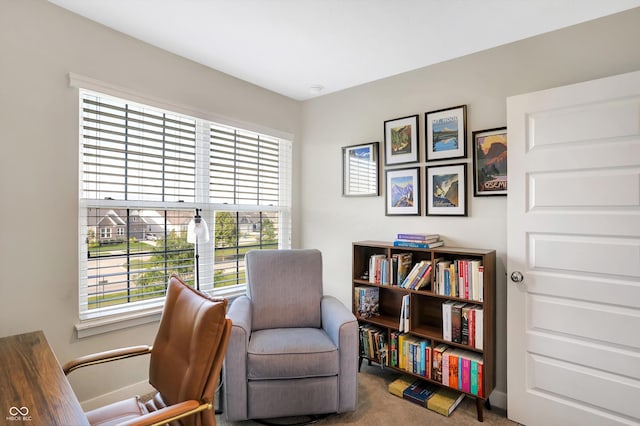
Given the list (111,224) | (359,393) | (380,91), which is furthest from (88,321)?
(380,91)

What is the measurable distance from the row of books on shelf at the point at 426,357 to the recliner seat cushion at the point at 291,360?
68cm

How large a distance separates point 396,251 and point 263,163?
150cm

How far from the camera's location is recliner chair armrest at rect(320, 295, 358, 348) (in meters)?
2.09

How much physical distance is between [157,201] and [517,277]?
2.48 meters

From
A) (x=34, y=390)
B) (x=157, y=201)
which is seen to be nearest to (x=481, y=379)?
(x=34, y=390)

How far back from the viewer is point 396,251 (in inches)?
105

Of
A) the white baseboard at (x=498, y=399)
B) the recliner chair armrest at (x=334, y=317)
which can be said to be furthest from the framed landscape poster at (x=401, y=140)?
the white baseboard at (x=498, y=399)

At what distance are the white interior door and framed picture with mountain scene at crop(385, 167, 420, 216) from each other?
729mm

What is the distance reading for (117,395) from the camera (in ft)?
7.25

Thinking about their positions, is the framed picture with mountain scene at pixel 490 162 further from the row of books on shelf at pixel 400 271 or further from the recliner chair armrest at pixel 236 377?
the recliner chair armrest at pixel 236 377

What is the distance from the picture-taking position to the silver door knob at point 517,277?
6.86 ft

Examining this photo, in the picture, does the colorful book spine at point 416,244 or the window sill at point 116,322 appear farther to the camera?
the colorful book spine at point 416,244

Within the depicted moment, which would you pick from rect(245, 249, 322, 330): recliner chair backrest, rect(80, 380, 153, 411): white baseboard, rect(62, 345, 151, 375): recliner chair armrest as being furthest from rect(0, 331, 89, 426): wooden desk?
rect(245, 249, 322, 330): recliner chair backrest

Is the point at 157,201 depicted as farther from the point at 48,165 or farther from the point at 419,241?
the point at 419,241
